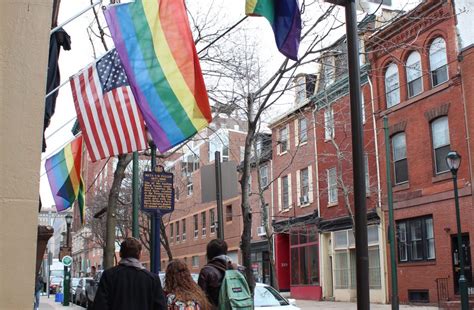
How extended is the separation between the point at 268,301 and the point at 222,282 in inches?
304

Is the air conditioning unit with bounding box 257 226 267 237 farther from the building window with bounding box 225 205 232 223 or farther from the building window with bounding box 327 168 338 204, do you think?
the building window with bounding box 327 168 338 204

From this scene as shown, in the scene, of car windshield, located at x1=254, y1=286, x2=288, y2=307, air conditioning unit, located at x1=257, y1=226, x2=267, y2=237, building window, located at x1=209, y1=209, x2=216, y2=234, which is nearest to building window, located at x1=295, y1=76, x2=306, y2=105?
car windshield, located at x1=254, y1=286, x2=288, y2=307

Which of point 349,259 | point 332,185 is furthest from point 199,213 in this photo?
point 349,259

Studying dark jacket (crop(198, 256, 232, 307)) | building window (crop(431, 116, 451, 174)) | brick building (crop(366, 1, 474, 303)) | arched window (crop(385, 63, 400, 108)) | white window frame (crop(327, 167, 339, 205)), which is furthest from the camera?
white window frame (crop(327, 167, 339, 205))

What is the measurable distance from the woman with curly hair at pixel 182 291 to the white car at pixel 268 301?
7455mm

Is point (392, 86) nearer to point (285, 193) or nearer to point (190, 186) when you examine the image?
point (285, 193)

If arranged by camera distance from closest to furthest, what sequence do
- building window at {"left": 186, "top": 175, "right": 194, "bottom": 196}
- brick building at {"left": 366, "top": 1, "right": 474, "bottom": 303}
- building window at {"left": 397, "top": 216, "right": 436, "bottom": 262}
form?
brick building at {"left": 366, "top": 1, "right": 474, "bottom": 303} → building window at {"left": 397, "top": 216, "right": 436, "bottom": 262} → building window at {"left": 186, "top": 175, "right": 194, "bottom": 196}

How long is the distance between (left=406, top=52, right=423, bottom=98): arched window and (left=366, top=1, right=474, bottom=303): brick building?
0.04m

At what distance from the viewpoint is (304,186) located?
1308 inches

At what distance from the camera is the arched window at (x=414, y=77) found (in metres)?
24.3

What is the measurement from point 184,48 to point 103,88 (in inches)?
109

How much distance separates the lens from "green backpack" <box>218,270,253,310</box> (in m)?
5.90

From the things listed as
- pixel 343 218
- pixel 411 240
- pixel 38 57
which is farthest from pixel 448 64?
pixel 38 57

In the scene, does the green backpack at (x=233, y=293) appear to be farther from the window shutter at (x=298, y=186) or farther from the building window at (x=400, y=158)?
the window shutter at (x=298, y=186)
